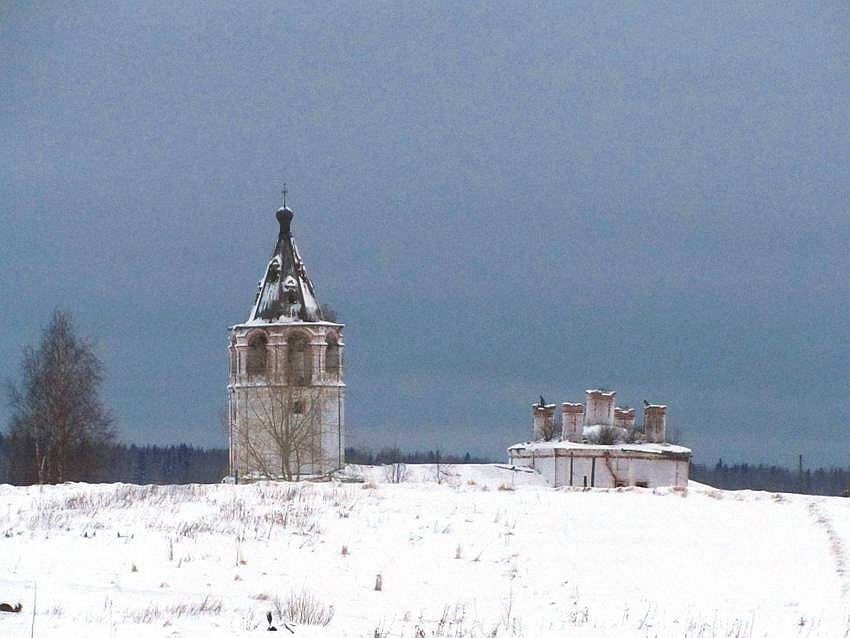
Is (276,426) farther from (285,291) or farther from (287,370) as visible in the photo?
(285,291)

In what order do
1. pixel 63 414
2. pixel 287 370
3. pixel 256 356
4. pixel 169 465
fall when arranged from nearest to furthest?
pixel 63 414, pixel 287 370, pixel 256 356, pixel 169 465

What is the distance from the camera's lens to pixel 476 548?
1550 cm

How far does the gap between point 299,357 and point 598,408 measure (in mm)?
13838

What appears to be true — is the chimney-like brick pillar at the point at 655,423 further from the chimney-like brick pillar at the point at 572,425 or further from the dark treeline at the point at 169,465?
the dark treeline at the point at 169,465

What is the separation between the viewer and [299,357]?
176 ft

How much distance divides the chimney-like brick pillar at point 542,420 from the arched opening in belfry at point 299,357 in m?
10.6

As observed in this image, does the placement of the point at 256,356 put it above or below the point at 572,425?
above

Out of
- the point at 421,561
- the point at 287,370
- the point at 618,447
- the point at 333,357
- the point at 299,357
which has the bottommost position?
the point at 421,561

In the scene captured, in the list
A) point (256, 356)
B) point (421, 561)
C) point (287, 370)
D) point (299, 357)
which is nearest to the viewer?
point (421, 561)

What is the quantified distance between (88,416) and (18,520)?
2136 cm

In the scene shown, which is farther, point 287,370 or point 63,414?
point 287,370

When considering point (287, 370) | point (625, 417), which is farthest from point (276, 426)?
point (625, 417)

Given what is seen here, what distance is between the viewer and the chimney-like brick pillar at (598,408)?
1860 inches

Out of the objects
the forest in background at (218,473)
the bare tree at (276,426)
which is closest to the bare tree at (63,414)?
the bare tree at (276,426)
